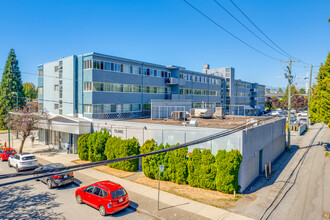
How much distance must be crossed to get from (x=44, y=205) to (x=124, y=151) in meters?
8.12

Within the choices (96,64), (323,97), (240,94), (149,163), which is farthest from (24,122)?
(240,94)

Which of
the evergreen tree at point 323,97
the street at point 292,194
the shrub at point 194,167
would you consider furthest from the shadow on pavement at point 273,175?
the evergreen tree at point 323,97

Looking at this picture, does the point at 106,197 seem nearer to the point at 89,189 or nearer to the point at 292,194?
the point at 89,189

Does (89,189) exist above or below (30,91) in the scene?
below

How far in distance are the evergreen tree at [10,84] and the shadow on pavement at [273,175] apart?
54.4 m

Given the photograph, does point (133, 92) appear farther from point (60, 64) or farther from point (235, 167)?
point (235, 167)

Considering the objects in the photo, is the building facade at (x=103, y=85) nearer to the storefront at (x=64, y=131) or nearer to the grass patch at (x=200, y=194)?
the storefront at (x=64, y=131)

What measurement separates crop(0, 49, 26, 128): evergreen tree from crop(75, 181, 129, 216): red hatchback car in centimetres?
4874

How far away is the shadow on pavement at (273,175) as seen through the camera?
17.4 metres

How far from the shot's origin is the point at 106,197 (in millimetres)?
12602

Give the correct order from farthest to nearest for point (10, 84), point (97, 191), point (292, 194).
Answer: point (10, 84) → point (292, 194) → point (97, 191)

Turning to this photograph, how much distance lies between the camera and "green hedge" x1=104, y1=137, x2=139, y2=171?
20781 millimetres

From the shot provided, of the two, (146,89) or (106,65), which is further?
(146,89)

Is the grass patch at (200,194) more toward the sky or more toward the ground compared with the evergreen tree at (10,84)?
more toward the ground
